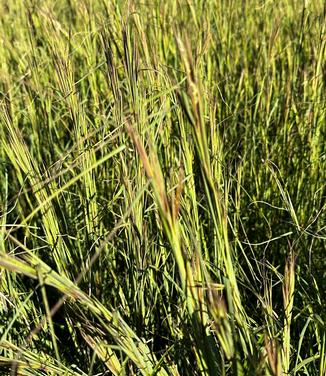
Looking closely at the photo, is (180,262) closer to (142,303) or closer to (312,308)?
(142,303)

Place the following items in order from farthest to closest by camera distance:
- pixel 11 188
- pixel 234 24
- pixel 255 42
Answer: pixel 234 24 < pixel 255 42 < pixel 11 188

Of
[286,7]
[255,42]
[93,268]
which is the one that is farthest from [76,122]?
[286,7]

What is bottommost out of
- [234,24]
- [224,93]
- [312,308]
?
[312,308]

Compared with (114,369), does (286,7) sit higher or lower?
higher

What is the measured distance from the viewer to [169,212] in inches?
26.4

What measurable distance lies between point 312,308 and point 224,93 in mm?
733

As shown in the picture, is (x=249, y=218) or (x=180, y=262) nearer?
(x=180, y=262)

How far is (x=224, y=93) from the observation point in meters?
1.58

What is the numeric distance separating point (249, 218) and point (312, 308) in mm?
355

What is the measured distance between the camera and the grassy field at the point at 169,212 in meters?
0.77

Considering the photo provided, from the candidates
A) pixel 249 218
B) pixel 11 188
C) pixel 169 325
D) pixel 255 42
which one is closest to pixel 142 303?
pixel 169 325

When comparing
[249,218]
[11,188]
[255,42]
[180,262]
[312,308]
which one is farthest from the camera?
[255,42]

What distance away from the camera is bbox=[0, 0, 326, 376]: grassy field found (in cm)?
77

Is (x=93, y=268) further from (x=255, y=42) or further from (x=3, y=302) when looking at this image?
(x=255, y=42)
